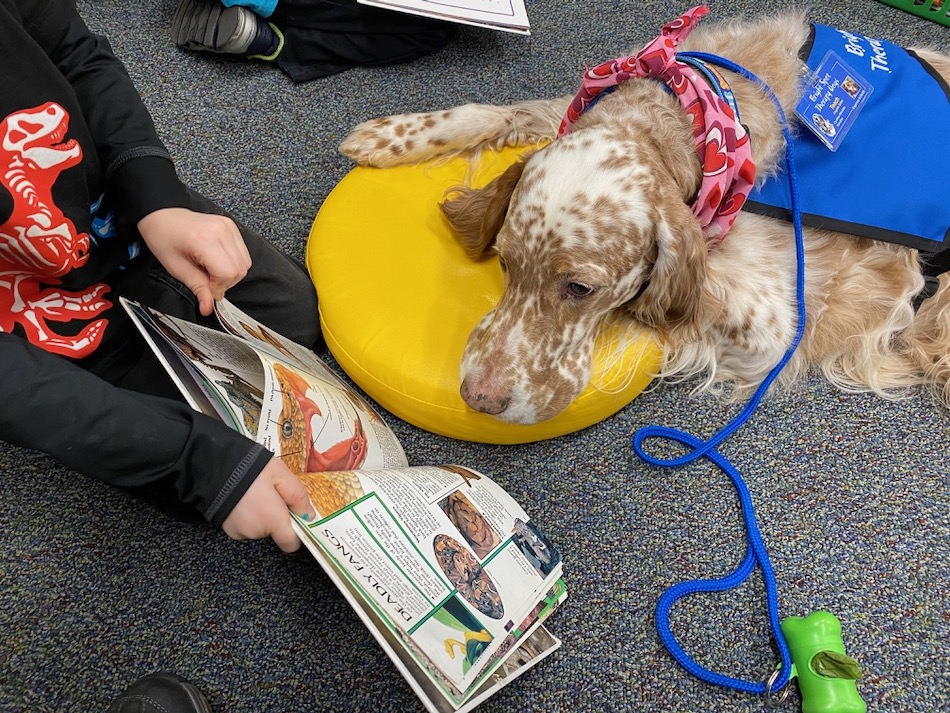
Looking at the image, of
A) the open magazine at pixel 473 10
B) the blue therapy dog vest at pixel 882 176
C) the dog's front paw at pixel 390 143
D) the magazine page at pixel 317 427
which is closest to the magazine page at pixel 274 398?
the magazine page at pixel 317 427

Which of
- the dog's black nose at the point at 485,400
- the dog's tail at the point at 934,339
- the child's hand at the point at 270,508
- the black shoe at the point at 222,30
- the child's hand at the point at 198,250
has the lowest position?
the dog's tail at the point at 934,339

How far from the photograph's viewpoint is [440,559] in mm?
1342

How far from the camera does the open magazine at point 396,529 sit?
4.00 ft

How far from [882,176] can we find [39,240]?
1.85 meters

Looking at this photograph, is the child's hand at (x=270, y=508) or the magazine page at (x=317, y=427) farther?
the magazine page at (x=317, y=427)

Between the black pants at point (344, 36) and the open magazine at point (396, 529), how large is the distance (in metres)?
1.45

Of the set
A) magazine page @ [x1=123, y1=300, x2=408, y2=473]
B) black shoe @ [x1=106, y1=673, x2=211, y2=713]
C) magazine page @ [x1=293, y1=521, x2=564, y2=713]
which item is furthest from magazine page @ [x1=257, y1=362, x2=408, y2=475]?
black shoe @ [x1=106, y1=673, x2=211, y2=713]

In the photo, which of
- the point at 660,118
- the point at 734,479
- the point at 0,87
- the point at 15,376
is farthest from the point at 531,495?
the point at 0,87

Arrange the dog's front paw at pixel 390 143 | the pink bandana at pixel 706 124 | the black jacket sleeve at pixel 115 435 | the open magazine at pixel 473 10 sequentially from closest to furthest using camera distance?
the black jacket sleeve at pixel 115 435 < the pink bandana at pixel 706 124 < the dog's front paw at pixel 390 143 < the open magazine at pixel 473 10

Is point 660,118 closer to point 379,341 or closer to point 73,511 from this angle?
point 379,341

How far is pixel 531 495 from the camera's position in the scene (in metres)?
1.74

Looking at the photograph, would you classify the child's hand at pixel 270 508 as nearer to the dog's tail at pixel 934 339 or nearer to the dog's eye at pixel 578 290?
the dog's eye at pixel 578 290

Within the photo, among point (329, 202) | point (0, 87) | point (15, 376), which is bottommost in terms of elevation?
point (329, 202)

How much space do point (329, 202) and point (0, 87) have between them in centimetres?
86
